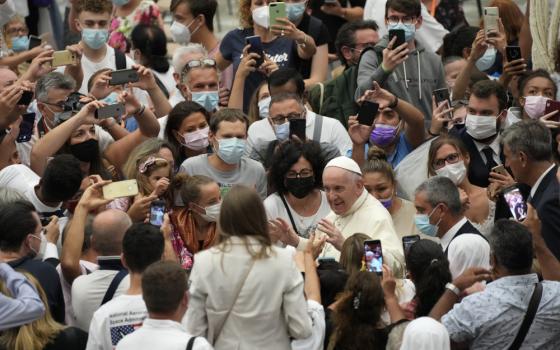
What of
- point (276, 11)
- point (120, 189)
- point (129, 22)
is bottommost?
point (129, 22)

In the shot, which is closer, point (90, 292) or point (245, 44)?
point (90, 292)

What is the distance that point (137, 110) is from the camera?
12.3 m

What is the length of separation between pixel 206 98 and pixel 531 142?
349cm

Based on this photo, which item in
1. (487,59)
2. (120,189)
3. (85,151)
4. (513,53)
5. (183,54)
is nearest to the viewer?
(120,189)

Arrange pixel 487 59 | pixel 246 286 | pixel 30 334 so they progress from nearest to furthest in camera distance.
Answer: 1. pixel 246 286
2. pixel 30 334
3. pixel 487 59

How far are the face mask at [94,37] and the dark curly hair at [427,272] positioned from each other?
518cm

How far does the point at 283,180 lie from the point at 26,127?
2160 millimetres

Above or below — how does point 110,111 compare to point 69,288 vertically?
above

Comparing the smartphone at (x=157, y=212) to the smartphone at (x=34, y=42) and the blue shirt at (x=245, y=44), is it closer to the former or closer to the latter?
the blue shirt at (x=245, y=44)

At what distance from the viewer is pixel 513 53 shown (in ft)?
43.3

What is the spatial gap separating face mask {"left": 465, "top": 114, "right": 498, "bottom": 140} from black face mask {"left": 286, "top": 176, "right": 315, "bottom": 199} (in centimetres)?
155

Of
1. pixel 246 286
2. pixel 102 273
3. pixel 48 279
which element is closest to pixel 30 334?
pixel 48 279

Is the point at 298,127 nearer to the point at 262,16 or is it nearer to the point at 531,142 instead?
the point at 262,16

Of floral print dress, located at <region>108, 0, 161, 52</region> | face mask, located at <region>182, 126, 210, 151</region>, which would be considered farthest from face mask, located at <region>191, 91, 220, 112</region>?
floral print dress, located at <region>108, 0, 161, 52</region>
